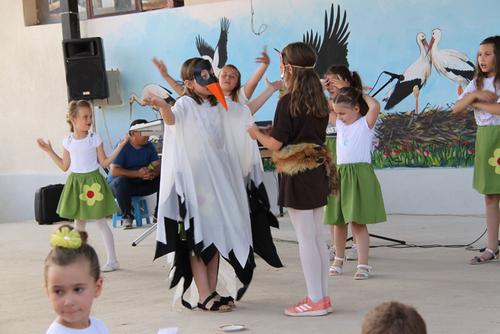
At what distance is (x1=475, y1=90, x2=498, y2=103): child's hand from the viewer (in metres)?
6.80

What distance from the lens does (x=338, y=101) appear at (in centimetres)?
670

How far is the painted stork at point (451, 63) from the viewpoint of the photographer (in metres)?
9.81

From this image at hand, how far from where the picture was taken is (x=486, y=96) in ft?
22.3

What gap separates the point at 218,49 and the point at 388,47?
240cm

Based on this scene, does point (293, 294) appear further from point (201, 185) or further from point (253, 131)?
point (253, 131)

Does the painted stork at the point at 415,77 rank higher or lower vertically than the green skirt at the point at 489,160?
higher

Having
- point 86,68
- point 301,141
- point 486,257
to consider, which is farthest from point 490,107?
point 86,68

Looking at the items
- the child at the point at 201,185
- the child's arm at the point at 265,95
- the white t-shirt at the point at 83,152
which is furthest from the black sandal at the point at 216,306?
the white t-shirt at the point at 83,152

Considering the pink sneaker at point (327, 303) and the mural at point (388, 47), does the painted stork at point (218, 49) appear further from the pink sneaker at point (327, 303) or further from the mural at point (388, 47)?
the pink sneaker at point (327, 303)

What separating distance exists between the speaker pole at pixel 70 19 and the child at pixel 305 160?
668 cm

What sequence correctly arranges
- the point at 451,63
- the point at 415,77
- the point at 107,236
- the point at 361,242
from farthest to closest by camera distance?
the point at 415,77
the point at 451,63
the point at 107,236
the point at 361,242

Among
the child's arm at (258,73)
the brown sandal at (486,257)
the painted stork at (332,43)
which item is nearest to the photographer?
the child's arm at (258,73)

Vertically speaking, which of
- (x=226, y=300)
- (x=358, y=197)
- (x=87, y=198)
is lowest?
(x=226, y=300)

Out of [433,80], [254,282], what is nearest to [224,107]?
[254,282]
